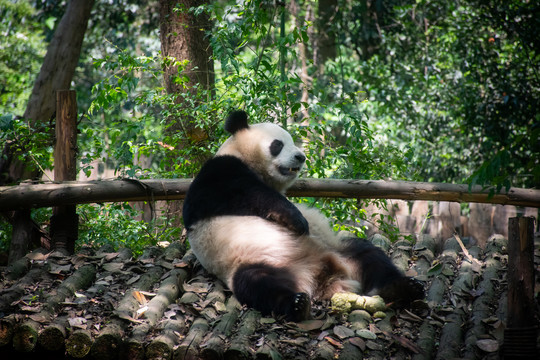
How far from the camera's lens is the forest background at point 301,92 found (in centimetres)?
502

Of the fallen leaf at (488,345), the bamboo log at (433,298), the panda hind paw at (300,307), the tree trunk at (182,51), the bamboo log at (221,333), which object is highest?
the tree trunk at (182,51)

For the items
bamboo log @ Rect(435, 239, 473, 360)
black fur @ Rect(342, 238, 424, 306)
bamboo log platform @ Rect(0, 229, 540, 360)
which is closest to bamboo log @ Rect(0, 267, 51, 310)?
bamboo log platform @ Rect(0, 229, 540, 360)

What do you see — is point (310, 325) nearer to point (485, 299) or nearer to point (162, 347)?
point (162, 347)

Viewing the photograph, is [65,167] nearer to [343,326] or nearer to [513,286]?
[343,326]

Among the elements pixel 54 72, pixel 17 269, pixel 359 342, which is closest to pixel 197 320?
pixel 359 342

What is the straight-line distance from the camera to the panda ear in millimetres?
3938

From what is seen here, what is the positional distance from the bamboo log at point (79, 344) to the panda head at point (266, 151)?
1671mm

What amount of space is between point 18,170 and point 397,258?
13.8ft

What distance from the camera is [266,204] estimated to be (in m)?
3.40

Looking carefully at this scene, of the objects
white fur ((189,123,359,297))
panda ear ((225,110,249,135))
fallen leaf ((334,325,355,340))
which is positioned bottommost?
fallen leaf ((334,325,355,340))

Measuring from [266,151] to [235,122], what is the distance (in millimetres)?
353

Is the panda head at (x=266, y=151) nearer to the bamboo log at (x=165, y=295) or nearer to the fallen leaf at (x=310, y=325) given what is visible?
the bamboo log at (x=165, y=295)

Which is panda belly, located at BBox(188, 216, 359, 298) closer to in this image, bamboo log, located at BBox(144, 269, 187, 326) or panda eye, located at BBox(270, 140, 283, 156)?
bamboo log, located at BBox(144, 269, 187, 326)

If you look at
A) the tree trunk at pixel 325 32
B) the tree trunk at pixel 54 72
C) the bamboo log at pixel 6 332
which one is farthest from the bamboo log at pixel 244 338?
the tree trunk at pixel 325 32
